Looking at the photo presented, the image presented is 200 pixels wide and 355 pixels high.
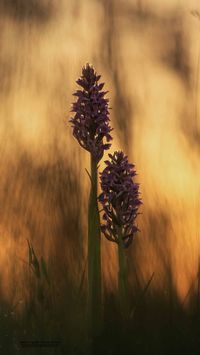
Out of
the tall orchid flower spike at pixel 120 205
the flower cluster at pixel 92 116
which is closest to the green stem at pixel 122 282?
the tall orchid flower spike at pixel 120 205

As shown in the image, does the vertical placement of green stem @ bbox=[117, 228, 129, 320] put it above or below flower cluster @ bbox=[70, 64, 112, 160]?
below

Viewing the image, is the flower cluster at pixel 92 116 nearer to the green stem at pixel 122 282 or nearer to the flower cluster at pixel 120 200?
the flower cluster at pixel 120 200

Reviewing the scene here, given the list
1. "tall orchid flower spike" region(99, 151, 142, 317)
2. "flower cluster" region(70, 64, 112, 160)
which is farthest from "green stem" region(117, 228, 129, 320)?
"flower cluster" region(70, 64, 112, 160)

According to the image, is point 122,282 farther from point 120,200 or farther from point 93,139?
point 93,139

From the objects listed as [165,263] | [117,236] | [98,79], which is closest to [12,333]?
[117,236]

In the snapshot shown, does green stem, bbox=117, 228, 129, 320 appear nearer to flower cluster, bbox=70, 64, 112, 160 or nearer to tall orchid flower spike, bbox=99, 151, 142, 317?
tall orchid flower spike, bbox=99, 151, 142, 317

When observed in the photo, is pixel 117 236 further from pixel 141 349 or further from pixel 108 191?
pixel 141 349
